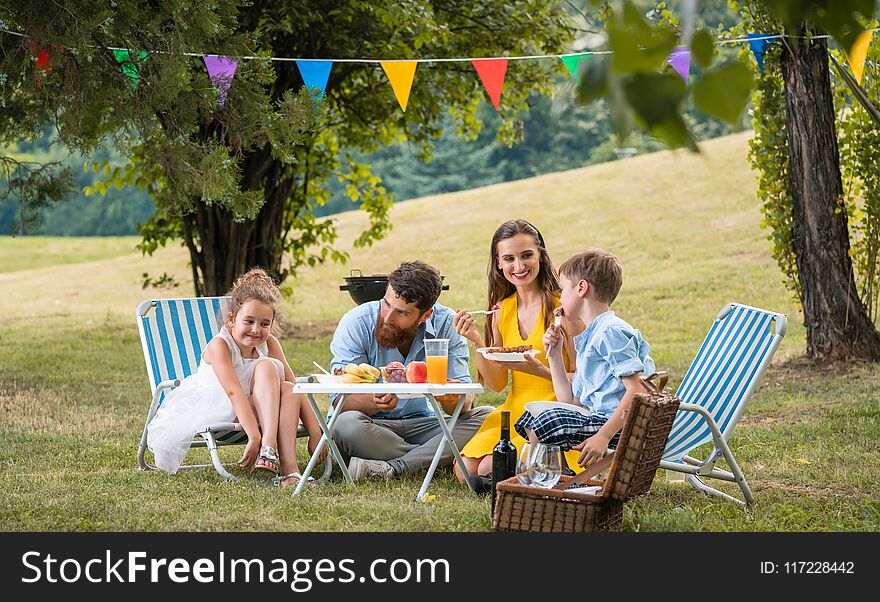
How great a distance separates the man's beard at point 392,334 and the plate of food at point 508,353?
0.44m

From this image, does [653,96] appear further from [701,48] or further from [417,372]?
[417,372]

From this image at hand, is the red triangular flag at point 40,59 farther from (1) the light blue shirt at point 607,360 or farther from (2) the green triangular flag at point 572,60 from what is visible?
(2) the green triangular flag at point 572,60

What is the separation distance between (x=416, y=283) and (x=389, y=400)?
513mm

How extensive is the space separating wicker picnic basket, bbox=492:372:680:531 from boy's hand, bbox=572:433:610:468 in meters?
0.05

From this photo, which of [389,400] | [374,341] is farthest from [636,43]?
[374,341]

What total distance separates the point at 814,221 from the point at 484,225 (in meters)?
11.7

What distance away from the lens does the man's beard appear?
4.50 m

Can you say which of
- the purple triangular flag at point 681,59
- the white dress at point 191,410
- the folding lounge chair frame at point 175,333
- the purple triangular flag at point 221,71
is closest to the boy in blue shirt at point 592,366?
the white dress at point 191,410

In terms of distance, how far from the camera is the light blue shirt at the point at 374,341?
454 cm

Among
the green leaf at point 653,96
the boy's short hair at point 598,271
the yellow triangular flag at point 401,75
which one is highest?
the yellow triangular flag at point 401,75

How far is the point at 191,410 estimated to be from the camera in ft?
15.1
